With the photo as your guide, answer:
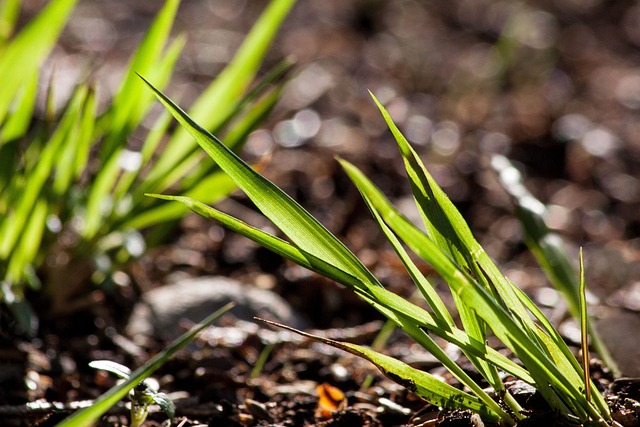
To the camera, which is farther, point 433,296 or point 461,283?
point 433,296

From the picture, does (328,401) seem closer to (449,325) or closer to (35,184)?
(449,325)

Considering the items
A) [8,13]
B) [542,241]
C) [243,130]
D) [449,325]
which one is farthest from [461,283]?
[8,13]

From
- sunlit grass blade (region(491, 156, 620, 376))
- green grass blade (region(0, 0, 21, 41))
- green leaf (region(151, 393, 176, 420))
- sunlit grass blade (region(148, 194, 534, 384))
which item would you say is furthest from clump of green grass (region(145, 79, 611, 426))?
green grass blade (region(0, 0, 21, 41))

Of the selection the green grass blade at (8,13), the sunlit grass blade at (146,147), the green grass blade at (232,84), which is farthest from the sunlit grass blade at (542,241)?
the green grass blade at (8,13)

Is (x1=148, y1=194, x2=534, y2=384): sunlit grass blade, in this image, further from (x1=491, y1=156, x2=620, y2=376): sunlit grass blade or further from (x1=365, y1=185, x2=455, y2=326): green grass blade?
(x1=491, y1=156, x2=620, y2=376): sunlit grass blade

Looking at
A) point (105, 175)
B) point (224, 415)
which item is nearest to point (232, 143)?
point (105, 175)
